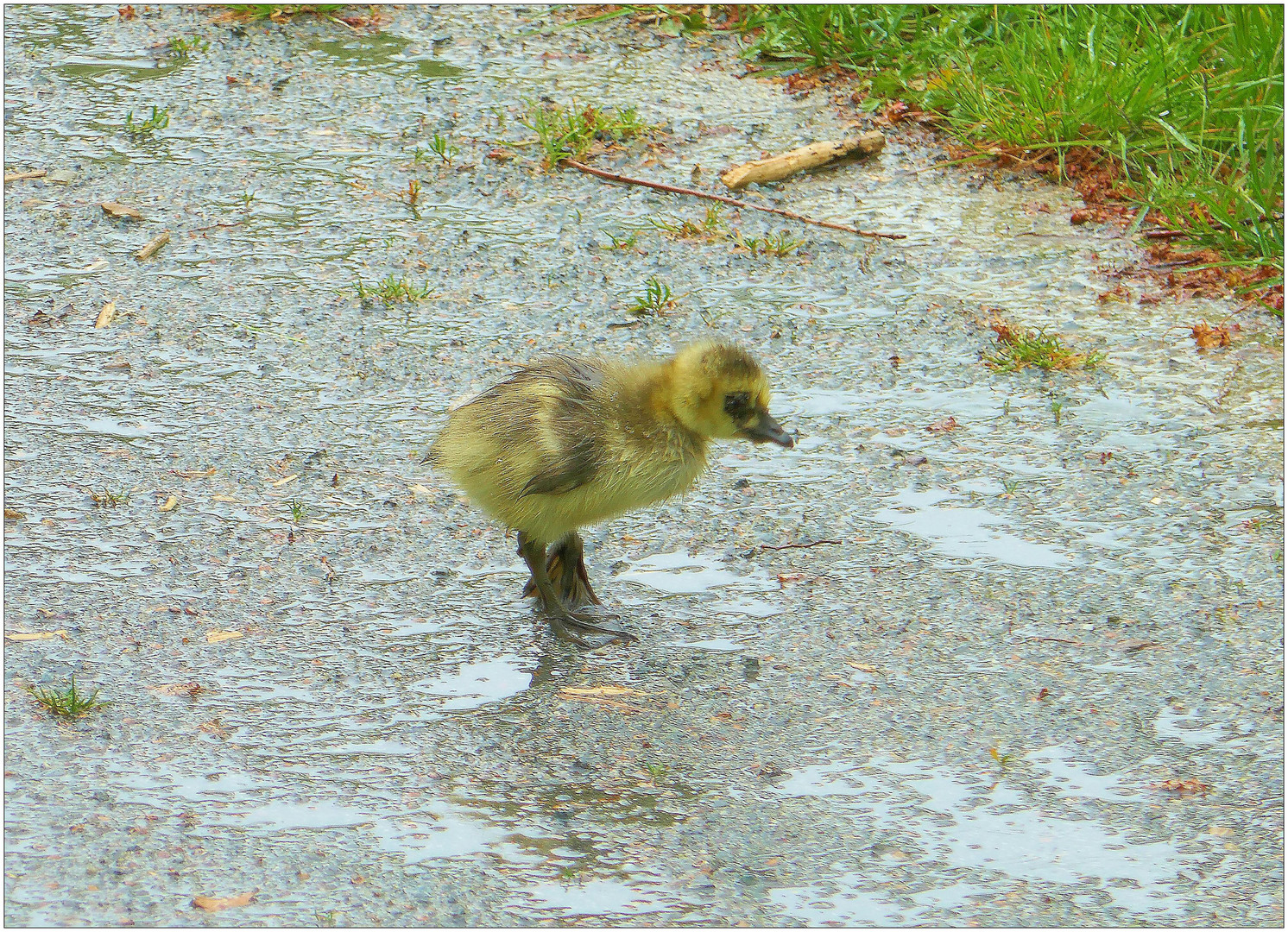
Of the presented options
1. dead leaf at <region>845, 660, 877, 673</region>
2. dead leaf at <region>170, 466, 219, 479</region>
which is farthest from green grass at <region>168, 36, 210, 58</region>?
dead leaf at <region>845, 660, 877, 673</region>

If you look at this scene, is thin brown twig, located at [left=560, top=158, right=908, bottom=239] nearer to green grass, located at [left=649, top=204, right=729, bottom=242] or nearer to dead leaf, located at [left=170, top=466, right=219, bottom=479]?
green grass, located at [left=649, top=204, right=729, bottom=242]

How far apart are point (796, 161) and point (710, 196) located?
1.70ft

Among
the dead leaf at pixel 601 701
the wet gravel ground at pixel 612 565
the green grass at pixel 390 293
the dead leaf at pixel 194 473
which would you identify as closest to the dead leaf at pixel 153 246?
the wet gravel ground at pixel 612 565

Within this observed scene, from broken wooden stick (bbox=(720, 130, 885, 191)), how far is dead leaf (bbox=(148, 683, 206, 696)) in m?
4.02

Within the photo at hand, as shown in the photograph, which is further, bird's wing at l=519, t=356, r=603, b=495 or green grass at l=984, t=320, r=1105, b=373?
green grass at l=984, t=320, r=1105, b=373

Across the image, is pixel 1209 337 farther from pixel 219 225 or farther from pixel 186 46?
pixel 186 46

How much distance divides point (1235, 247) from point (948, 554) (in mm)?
2692

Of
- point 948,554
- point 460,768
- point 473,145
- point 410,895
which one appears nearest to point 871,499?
point 948,554

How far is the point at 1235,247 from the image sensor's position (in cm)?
631

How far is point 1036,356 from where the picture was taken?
5.57m

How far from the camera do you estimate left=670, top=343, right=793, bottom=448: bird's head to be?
412 cm

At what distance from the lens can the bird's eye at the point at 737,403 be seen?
416 centimetres

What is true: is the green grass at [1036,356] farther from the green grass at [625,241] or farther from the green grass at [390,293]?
the green grass at [390,293]

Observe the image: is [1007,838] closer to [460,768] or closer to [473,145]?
[460,768]
